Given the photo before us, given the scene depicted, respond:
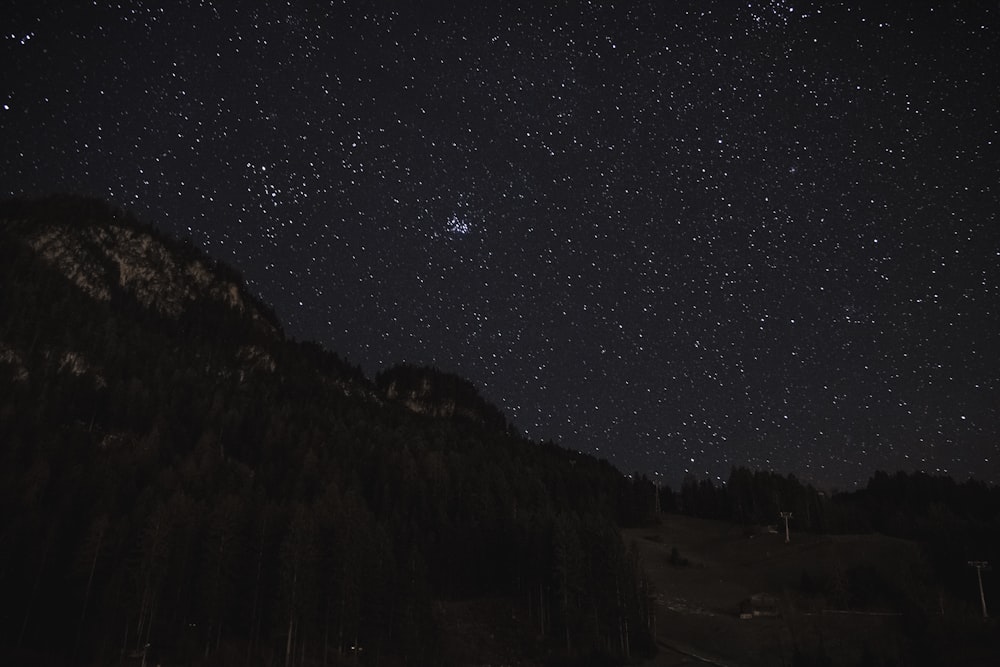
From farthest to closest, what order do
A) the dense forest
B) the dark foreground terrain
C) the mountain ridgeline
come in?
1. the dense forest
2. the mountain ridgeline
3. the dark foreground terrain

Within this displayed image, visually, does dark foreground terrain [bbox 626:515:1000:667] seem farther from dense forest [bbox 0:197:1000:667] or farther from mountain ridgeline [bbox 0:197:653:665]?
mountain ridgeline [bbox 0:197:653:665]

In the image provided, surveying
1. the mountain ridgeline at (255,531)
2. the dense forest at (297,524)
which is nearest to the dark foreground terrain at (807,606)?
the dense forest at (297,524)

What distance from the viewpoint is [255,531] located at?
198 feet

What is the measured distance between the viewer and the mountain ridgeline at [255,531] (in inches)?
2062

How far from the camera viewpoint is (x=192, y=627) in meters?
54.2

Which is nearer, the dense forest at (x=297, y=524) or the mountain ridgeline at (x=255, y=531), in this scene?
the mountain ridgeline at (x=255, y=531)

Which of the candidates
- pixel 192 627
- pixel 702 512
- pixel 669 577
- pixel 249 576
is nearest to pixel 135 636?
pixel 192 627

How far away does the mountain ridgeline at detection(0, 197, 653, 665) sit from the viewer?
52375 millimetres

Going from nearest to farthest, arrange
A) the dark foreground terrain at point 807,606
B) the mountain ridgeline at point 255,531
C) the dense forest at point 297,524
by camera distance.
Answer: the dark foreground terrain at point 807,606
the mountain ridgeline at point 255,531
the dense forest at point 297,524

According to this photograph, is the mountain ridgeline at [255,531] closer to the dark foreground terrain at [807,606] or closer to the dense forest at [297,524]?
the dense forest at [297,524]

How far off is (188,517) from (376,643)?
65.9 ft

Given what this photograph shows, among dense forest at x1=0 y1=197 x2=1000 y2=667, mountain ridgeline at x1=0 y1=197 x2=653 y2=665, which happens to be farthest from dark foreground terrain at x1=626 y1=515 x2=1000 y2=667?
mountain ridgeline at x1=0 y1=197 x2=653 y2=665

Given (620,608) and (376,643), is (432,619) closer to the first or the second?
(376,643)

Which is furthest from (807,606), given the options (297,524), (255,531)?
(255,531)
